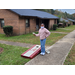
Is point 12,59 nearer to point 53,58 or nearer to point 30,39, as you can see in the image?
point 53,58

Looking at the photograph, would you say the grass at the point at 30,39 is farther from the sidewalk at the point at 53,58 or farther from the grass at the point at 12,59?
the grass at the point at 12,59

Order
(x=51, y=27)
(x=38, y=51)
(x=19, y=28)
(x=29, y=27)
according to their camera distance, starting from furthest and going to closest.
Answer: (x=51, y=27) → (x=29, y=27) → (x=19, y=28) → (x=38, y=51)

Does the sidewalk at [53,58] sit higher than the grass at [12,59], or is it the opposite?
the sidewalk at [53,58]

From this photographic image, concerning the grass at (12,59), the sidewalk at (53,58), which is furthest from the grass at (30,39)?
the grass at (12,59)

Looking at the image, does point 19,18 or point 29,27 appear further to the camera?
point 29,27

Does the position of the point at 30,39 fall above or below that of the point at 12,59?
below

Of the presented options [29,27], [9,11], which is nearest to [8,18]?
[9,11]

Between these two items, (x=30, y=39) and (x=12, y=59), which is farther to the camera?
(x=30, y=39)

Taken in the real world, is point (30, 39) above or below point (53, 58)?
below

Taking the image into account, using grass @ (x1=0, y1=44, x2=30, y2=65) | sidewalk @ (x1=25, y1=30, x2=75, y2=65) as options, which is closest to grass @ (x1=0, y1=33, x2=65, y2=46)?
sidewalk @ (x1=25, y1=30, x2=75, y2=65)

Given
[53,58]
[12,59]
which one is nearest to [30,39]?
[12,59]
